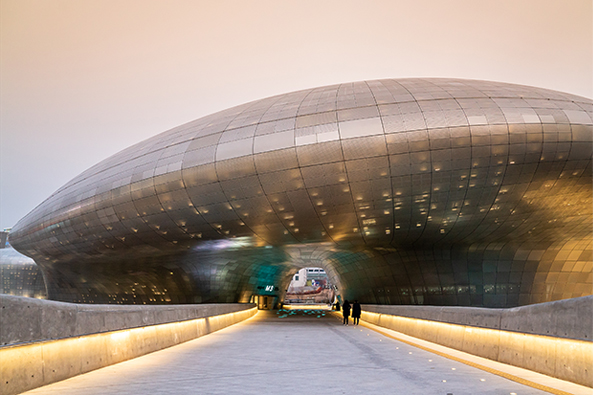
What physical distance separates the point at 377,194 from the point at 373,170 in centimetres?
163

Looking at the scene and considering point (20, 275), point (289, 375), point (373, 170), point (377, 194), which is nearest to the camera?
point (289, 375)

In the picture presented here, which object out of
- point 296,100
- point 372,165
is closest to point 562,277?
point 372,165

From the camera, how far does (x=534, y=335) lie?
271 inches

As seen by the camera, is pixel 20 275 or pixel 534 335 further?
pixel 20 275

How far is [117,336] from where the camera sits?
26.7 feet

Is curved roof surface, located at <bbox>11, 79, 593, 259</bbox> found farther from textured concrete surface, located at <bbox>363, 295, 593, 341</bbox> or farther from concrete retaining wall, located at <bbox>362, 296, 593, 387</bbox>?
textured concrete surface, located at <bbox>363, 295, 593, 341</bbox>

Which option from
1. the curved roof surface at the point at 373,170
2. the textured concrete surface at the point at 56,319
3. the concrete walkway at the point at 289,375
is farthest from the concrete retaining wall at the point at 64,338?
the curved roof surface at the point at 373,170

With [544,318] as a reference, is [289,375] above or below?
below

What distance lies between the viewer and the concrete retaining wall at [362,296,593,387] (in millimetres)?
5695

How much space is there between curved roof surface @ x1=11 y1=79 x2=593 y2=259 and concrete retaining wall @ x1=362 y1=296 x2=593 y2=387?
9264 mm

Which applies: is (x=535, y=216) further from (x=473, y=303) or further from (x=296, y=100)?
(x=296, y=100)

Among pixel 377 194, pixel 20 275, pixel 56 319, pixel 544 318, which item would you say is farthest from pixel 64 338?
pixel 20 275

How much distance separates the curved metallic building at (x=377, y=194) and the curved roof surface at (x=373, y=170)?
0.08m

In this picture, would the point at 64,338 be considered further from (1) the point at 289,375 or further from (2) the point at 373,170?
(2) the point at 373,170
